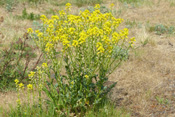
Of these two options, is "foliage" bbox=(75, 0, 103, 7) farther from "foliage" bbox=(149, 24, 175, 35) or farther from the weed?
"foliage" bbox=(149, 24, 175, 35)

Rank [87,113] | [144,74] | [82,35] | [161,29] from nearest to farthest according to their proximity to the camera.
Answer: [82,35], [87,113], [144,74], [161,29]

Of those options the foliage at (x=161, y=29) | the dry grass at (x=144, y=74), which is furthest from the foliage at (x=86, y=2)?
the foliage at (x=161, y=29)

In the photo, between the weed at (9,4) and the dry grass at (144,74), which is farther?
the weed at (9,4)

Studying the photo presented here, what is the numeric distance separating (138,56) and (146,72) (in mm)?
724

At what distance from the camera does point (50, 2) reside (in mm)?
9969

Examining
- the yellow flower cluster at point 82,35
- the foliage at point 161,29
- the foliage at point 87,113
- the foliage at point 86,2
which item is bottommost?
the foliage at point 87,113

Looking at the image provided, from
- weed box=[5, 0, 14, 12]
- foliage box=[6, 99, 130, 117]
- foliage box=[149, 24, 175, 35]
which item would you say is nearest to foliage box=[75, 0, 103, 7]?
weed box=[5, 0, 14, 12]

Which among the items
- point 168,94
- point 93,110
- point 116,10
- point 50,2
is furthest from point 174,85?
point 50,2

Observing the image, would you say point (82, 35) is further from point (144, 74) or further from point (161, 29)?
point (161, 29)

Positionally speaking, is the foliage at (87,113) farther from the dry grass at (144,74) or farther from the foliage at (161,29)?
the foliage at (161,29)

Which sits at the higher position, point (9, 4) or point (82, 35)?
point (82, 35)

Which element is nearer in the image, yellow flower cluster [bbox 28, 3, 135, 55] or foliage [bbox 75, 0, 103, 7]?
yellow flower cluster [bbox 28, 3, 135, 55]

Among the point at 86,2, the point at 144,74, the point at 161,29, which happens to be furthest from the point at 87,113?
the point at 86,2

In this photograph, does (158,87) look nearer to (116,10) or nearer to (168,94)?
(168,94)
